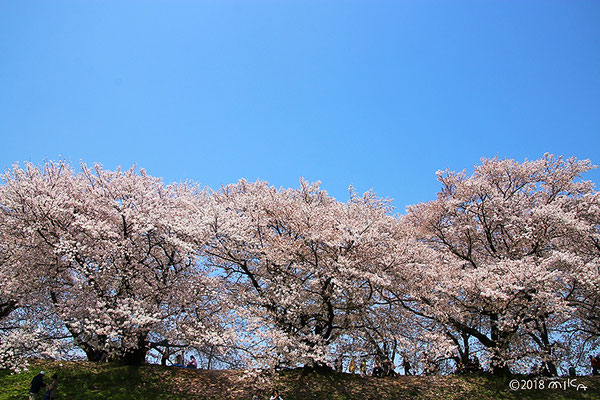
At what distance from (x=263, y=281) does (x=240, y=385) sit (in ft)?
16.3

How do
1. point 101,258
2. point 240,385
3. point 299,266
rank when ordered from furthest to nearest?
point 299,266 < point 240,385 < point 101,258

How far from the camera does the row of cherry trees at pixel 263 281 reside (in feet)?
59.9

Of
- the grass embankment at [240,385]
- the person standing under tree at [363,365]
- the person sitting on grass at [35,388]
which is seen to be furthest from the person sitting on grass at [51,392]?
the person standing under tree at [363,365]

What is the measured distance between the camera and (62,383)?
1695cm

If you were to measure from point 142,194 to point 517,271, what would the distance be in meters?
19.5

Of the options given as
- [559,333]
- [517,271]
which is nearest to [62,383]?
[517,271]

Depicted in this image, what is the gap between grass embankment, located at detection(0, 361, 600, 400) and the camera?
666 inches

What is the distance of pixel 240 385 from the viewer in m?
19.1

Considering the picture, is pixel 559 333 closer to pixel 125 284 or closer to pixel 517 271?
pixel 517 271

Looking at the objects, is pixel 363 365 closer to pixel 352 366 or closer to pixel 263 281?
pixel 352 366

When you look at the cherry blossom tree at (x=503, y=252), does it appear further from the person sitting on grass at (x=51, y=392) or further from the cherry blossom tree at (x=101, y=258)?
the person sitting on grass at (x=51, y=392)

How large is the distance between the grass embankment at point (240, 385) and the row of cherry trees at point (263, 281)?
962 millimetres

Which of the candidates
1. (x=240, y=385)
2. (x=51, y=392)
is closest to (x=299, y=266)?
(x=240, y=385)

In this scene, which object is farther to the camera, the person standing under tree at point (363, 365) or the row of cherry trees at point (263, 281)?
the person standing under tree at point (363, 365)
